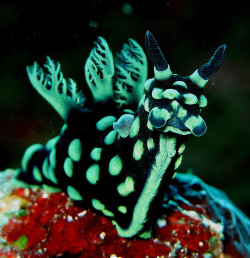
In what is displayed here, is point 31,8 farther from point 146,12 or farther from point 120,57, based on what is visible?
point 120,57

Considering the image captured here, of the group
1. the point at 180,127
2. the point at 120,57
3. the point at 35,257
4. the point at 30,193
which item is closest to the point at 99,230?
the point at 35,257

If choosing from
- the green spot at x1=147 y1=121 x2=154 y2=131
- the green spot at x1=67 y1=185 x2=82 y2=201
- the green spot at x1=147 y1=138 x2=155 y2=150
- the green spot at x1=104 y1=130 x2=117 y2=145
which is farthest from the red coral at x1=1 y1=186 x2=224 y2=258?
the green spot at x1=147 y1=121 x2=154 y2=131

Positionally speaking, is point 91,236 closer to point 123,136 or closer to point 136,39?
point 123,136

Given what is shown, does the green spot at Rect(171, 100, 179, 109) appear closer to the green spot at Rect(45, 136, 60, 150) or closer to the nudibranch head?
the nudibranch head

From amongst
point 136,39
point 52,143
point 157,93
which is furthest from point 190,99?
point 136,39

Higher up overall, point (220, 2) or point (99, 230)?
point (220, 2)

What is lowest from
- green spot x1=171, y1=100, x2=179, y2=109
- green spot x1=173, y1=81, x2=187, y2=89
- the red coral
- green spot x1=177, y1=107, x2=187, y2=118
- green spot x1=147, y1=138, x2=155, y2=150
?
the red coral

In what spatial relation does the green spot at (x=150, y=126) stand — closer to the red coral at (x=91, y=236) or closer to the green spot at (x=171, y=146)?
the green spot at (x=171, y=146)
